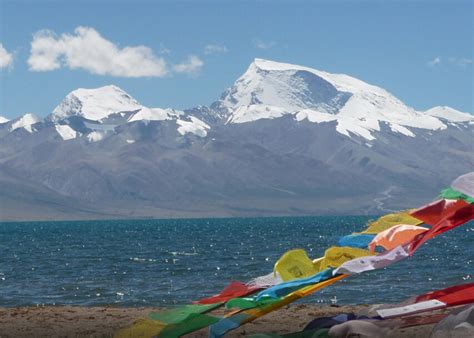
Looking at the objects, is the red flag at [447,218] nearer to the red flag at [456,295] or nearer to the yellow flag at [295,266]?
the red flag at [456,295]

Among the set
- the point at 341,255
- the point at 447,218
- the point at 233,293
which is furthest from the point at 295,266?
the point at 447,218

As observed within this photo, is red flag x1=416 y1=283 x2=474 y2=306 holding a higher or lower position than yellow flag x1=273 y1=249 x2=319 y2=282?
lower

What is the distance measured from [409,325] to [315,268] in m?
1.98


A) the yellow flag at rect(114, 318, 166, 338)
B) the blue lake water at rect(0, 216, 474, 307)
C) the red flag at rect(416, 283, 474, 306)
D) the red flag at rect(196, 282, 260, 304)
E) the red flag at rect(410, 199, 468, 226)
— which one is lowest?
the blue lake water at rect(0, 216, 474, 307)

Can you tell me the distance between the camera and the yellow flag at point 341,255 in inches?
608

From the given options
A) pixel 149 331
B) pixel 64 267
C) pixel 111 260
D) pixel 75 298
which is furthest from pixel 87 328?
pixel 111 260

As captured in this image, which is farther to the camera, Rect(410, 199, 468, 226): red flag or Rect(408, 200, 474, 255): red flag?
Rect(410, 199, 468, 226): red flag

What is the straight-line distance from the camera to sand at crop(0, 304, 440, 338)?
2122 centimetres

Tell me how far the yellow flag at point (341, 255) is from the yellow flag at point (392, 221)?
0.97 m

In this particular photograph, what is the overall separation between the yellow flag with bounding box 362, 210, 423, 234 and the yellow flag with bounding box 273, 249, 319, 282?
4.21ft

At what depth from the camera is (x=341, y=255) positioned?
15.5m

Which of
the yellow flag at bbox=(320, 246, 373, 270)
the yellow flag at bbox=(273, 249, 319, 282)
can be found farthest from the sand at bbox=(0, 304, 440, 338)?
the yellow flag at bbox=(320, 246, 373, 270)

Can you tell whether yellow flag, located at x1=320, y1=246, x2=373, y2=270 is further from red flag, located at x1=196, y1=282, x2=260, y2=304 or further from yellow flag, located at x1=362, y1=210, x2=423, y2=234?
red flag, located at x1=196, y1=282, x2=260, y2=304

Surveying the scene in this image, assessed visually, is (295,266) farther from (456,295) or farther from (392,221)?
(456,295)
